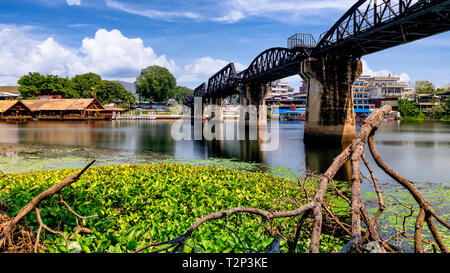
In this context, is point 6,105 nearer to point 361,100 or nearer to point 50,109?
point 50,109

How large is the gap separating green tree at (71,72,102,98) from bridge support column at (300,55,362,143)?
124077 millimetres

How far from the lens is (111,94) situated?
476 feet

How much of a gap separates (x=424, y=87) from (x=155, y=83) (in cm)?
12857

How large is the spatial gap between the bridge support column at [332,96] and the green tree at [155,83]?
12566cm

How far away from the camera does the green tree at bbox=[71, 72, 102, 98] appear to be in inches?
5640

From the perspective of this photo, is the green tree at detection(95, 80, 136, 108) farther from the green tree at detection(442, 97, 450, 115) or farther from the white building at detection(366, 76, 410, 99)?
the green tree at detection(442, 97, 450, 115)

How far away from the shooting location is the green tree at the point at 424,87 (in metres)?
124

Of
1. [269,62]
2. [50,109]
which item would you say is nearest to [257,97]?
[269,62]

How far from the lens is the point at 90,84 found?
150m

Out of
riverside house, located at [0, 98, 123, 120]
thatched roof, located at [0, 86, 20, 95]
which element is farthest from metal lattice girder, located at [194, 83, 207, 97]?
thatched roof, located at [0, 86, 20, 95]

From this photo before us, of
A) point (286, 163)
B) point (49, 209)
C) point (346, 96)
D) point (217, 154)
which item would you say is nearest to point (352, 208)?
point (49, 209)

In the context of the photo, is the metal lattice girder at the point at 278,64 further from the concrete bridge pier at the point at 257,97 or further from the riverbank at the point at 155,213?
the riverbank at the point at 155,213

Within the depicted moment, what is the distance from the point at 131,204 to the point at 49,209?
2.21 metres

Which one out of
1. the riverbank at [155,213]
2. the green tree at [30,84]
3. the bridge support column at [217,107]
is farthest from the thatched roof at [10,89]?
the riverbank at [155,213]
